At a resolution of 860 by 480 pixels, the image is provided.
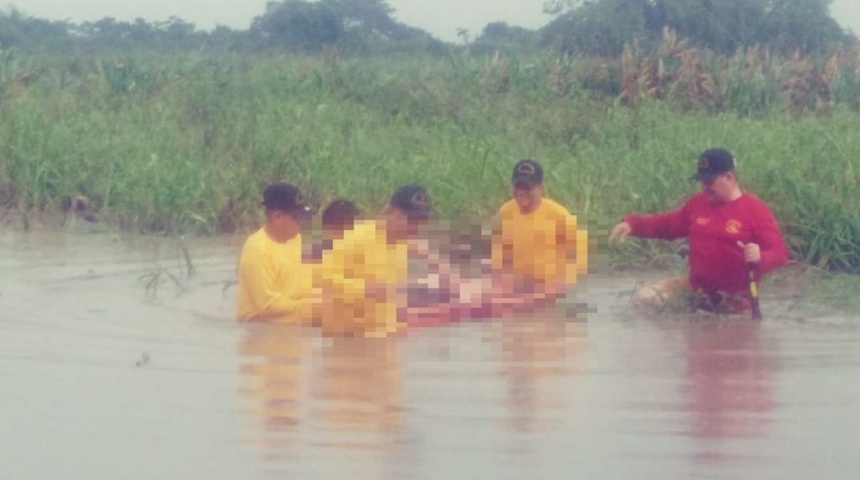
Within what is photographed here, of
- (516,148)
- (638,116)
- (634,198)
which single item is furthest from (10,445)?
(638,116)

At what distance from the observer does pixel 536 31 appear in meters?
39.8

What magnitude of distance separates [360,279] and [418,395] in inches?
48.6

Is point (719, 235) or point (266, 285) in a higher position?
point (719, 235)

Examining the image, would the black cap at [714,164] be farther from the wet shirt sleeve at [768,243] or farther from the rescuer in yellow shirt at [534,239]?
the rescuer in yellow shirt at [534,239]

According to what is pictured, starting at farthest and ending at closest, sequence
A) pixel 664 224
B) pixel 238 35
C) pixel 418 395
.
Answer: pixel 238 35, pixel 664 224, pixel 418 395

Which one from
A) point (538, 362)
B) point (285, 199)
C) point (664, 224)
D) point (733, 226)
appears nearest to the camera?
point (538, 362)

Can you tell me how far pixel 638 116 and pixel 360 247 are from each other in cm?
1037

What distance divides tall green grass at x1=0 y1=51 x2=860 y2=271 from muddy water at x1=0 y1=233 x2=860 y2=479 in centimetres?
206

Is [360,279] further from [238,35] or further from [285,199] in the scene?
[238,35]

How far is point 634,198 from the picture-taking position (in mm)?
11812

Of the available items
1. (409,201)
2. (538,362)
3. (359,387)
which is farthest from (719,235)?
(359,387)

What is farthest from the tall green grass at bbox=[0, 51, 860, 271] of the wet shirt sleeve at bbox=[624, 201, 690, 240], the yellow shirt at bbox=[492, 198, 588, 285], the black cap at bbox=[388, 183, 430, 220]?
the black cap at bbox=[388, 183, 430, 220]

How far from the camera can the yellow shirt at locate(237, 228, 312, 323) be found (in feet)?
27.5

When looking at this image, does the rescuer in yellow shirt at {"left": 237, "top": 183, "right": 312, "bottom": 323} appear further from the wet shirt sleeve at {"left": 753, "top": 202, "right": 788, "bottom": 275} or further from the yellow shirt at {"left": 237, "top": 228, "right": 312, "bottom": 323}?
the wet shirt sleeve at {"left": 753, "top": 202, "right": 788, "bottom": 275}
